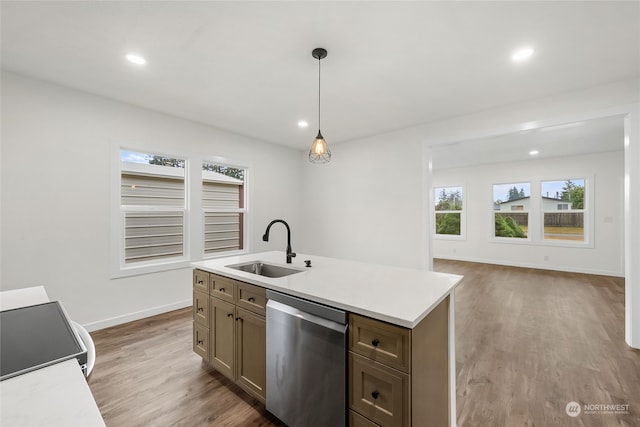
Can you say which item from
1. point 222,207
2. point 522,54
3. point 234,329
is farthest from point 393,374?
point 222,207

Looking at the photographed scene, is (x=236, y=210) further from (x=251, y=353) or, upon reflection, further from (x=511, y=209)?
(x=511, y=209)

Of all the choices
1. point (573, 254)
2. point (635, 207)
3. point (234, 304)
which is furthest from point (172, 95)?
point (573, 254)

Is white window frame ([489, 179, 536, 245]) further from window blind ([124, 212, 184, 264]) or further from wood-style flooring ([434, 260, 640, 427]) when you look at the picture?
window blind ([124, 212, 184, 264])

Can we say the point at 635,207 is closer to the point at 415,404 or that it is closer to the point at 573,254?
the point at 415,404

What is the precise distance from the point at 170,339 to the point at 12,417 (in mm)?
2591

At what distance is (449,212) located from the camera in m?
7.72

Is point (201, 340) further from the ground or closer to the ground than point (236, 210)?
closer to the ground

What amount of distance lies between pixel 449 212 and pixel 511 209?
147 cm

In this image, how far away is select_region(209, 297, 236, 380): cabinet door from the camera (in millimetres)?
1974

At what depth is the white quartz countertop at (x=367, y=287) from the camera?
4.09 feet

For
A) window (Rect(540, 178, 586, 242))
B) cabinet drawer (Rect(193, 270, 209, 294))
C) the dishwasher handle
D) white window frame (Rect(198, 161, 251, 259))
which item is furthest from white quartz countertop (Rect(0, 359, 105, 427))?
window (Rect(540, 178, 586, 242))

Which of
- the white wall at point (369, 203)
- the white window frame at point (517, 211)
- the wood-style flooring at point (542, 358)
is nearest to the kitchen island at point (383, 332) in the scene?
the wood-style flooring at point (542, 358)

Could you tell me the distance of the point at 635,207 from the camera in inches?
102

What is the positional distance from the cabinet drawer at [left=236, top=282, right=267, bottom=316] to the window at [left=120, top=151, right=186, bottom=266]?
7.45 ft
